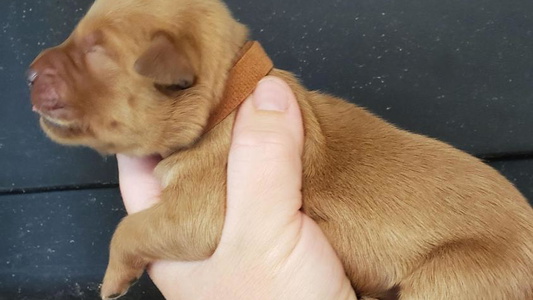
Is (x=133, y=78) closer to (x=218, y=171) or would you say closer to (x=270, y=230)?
(x=218, y=171)

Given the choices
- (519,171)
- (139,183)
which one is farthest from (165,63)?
(519,171)

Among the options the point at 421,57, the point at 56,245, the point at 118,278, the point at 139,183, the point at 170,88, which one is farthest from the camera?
the point at 56,245

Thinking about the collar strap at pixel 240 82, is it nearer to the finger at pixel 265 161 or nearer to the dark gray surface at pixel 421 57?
the finger at pixel 265 161

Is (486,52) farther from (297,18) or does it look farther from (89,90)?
(89,90)

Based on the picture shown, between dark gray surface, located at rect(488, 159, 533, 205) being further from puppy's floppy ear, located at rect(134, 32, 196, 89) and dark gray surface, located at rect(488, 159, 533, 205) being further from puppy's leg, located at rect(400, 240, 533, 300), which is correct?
puppy's floppy ear, located at rect(134, 32, 196, 89)

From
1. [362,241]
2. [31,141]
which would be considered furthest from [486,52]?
[31,141]
